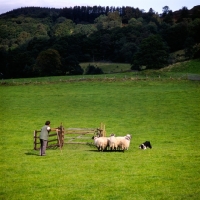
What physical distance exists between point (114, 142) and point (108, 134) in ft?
31.6

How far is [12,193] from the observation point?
16.6m

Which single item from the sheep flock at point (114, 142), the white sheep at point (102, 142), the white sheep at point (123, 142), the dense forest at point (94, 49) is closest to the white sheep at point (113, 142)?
the sheep flock at point (114, 142)

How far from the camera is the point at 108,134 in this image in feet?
117

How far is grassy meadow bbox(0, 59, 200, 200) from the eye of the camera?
17.2 metres

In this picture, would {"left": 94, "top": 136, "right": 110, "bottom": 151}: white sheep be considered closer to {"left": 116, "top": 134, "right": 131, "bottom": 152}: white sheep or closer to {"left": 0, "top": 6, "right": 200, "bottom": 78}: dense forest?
{"left": 116, "top": 134, "right": 131, "bottom": 152}: white sheep

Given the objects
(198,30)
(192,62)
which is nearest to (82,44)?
(198,30)

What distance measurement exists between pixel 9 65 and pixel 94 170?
114 metres

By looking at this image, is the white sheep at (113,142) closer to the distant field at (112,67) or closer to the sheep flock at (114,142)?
the sheep flock at (114,142)

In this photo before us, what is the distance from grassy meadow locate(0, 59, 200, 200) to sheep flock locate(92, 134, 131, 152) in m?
0.65

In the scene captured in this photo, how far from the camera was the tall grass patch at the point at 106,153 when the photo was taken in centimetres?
1720

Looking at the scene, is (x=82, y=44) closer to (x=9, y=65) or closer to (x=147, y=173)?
(x=9, y=65)

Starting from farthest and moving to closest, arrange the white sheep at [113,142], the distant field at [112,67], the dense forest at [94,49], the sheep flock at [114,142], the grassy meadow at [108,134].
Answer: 1. the distant field at [112,67]
2. the dense forest at [94,49]
3. the sheep flock at [114,142]
4. the white sheep at [113,142]
5. the grassy meadow at [108,134]

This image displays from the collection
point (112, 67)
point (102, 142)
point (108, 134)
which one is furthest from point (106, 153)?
point (112, 67)

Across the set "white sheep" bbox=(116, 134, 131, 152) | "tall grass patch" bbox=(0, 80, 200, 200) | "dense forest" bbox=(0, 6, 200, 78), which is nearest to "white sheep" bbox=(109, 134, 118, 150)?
"white sheep" bbox=(116, 134, 131, 152)
